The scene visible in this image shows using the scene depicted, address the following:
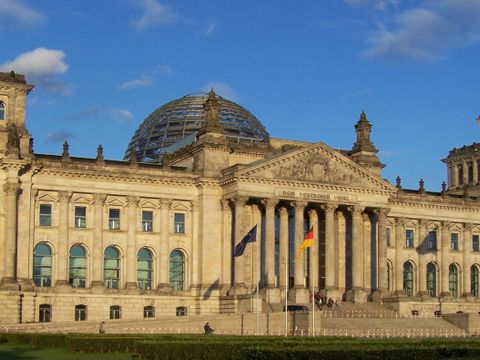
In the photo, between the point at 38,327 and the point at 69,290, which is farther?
the point at 69,290

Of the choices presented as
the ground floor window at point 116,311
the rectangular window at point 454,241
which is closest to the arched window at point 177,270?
the ground floor window at point 116,311

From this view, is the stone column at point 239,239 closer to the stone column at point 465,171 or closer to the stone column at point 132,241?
the stone column at point 132,241

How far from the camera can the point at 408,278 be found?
4227 inches

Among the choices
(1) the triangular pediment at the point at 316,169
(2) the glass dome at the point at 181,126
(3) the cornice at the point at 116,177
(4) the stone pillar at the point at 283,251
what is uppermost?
(2) the glass dome at the point at 181,126

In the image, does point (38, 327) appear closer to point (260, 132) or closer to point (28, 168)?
point (28, 168)

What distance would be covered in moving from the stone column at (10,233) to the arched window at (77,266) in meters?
6.52

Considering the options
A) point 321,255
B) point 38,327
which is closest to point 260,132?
point 321,255

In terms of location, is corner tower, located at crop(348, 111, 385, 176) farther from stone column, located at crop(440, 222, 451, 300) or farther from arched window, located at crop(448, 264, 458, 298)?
arched window, located at crop(448, 264, 458, 298)

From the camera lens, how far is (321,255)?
9812cm

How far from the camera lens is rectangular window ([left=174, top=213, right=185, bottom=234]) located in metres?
93.4

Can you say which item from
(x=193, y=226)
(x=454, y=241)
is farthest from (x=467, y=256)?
(x=193, y=226)

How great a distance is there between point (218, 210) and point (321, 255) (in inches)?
497

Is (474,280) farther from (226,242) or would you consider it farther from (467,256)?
(226,242)

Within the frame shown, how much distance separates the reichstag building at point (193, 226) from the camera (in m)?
85.9
